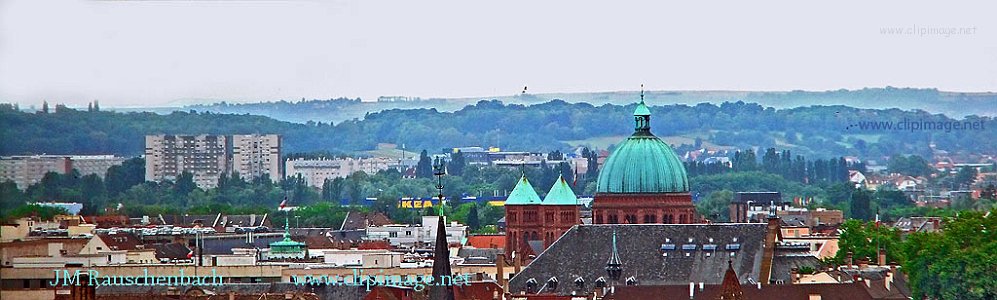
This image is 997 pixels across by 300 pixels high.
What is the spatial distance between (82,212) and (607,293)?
46.1m

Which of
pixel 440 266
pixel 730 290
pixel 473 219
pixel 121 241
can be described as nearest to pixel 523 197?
pixel 121 241

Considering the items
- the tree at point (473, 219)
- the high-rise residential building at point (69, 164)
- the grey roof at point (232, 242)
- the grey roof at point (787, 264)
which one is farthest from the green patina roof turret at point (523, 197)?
the tree at point (473, 219)

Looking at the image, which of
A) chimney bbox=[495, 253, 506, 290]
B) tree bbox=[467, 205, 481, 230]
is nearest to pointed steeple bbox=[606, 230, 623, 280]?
chimney bbox=[495, 253, 506, 290]

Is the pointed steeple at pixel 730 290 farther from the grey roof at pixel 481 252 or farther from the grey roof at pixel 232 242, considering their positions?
the grey roof at pixel 232 242

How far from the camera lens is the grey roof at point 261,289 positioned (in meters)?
69.6

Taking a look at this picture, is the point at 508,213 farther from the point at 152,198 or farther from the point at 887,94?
the point at 887,94

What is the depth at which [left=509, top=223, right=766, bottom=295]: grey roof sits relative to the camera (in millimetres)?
83375

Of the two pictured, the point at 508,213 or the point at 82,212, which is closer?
the point at 508,213

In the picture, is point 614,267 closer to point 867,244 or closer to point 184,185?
point 867,244

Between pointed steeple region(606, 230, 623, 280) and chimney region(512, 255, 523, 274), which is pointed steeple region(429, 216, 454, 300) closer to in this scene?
pointed steeple region(606, 230, 623, 280)

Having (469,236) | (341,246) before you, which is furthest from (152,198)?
(341,246)

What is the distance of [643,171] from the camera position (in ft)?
342

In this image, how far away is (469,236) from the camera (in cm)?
12812

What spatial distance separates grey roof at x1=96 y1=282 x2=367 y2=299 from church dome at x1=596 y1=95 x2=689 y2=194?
30490 millimetres
